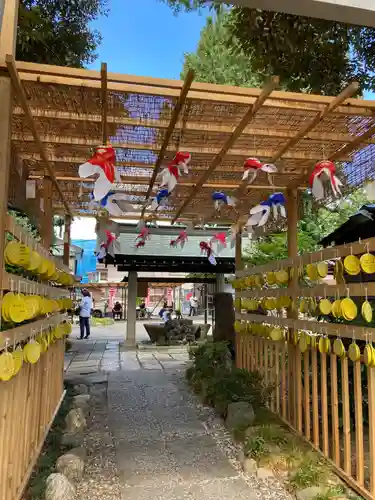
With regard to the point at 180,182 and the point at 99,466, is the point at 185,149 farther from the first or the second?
the point at 99,466

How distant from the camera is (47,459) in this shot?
10.9 feet

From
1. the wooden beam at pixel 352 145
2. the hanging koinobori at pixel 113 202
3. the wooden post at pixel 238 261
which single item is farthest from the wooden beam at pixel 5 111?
the wooden post at pixel 238 261

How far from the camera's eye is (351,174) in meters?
4.12

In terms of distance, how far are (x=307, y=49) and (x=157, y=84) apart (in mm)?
3427

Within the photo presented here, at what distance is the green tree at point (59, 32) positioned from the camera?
5098 mm

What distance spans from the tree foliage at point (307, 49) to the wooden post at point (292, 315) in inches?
69.4

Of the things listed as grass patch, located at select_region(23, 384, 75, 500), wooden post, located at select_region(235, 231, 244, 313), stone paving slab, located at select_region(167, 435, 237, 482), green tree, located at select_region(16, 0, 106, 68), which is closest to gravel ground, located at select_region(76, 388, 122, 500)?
grass patch, located at select_region(23, 384, 75, 500)

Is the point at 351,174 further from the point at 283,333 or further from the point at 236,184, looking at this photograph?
the point at 283,333

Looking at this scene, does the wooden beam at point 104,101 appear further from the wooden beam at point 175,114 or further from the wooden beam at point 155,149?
the wooden beam at point 175,114

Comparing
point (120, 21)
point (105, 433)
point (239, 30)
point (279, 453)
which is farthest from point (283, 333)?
point (120, 21)

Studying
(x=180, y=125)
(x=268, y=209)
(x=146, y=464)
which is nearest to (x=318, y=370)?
(x=268, y=209)

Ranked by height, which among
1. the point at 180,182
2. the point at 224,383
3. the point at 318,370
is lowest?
the point at 224,383

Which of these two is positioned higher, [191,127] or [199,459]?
[191,127]

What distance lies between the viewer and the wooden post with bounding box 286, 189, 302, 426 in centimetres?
403
